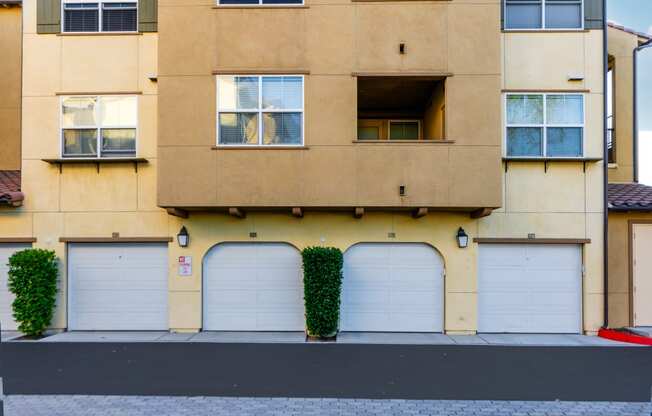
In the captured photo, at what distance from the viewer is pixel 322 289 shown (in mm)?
9148

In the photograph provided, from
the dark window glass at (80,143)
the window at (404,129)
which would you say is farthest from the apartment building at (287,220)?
the window at (404,129)

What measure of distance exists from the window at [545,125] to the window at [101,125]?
346 inches

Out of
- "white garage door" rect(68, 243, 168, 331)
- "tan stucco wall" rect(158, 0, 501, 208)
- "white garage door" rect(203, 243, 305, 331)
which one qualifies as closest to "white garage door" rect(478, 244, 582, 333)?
Result: "tan stucco wall" rect(158, 0, 501, 208)

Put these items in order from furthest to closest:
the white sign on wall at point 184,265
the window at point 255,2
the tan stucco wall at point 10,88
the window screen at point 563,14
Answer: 1. the tan stucco wall at point 10,88
2. the window screen at point 563,14
3. the white sign on wall at point 184,265
4. the window at point 255,2

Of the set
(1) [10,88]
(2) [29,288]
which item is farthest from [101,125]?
(2) [29,288]

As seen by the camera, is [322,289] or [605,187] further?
[605,187]

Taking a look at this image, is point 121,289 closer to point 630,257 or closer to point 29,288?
point 29,288

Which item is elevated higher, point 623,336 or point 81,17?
point 81,17

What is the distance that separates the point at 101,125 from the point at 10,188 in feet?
8.73

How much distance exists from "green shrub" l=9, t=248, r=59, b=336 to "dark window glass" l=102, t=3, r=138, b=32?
546cm

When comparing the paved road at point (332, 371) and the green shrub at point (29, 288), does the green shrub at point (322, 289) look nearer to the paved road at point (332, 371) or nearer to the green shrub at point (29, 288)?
the paved road at point (332, 371)

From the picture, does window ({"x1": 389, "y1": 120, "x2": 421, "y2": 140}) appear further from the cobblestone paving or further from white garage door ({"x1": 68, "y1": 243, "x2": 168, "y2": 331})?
the cobblestone paving

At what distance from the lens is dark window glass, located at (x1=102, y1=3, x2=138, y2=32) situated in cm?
1025

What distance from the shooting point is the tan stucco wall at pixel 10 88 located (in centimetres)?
1116
